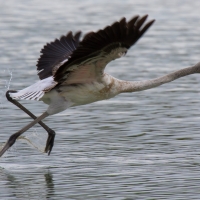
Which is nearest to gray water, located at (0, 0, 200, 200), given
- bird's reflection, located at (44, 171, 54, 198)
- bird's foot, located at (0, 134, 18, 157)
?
bird's reflection, located at (44, 171, 54, 198)

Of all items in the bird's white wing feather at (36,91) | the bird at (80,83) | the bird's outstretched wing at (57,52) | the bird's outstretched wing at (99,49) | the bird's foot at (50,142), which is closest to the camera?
the bird's outstretched wing at (99,49)

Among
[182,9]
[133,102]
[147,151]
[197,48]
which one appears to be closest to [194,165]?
[147,151]

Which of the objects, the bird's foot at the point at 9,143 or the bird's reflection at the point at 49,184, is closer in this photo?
the bird's reflection at the point at 49,184

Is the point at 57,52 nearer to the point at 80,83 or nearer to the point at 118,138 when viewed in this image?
the point at 80,83

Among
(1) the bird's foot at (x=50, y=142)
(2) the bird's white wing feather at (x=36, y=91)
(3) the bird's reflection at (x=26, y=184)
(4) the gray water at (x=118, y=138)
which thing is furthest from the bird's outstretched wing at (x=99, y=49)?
(3) the bird's reflection at (x=26, y=184)

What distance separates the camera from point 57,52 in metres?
11.1

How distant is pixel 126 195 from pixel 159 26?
14762 millimetres

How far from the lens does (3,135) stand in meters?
11.0

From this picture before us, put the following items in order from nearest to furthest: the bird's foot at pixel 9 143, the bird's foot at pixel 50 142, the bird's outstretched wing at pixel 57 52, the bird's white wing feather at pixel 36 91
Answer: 1. the bird's white wing feather at pixel 36 91
2. the bird's foot at pixel 9 143
3. the bird's foot at pixel 50 142
4. the bird's outstretched wing at pixel 57 52

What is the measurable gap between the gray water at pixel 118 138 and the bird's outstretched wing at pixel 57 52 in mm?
973

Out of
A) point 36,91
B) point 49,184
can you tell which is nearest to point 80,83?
point 36,91

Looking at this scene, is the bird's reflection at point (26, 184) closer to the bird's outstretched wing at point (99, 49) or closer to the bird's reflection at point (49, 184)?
the bird's reflection at point (49, 184)

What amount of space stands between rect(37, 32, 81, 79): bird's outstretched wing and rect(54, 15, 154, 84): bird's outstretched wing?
1.03 metres

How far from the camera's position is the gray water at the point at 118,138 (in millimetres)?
8711
